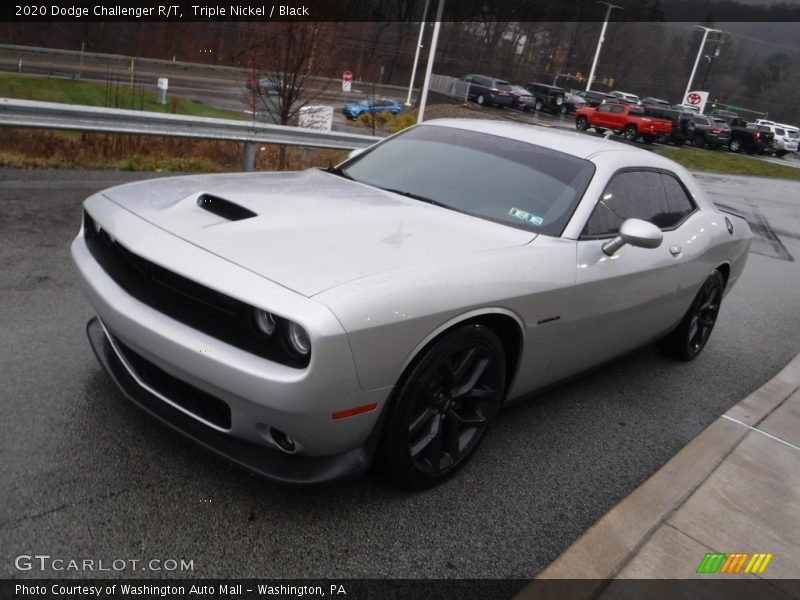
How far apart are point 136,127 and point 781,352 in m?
6.87

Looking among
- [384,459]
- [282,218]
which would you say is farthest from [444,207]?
[384,459]

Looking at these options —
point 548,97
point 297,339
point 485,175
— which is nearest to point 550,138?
point 485,175

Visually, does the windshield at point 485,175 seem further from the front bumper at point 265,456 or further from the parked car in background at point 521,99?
the parked car in background at point 521,99

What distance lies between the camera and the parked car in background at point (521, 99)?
45.9m

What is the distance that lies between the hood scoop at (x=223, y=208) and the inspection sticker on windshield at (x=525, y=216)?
4.36 ft

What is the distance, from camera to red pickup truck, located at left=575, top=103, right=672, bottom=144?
3494cm

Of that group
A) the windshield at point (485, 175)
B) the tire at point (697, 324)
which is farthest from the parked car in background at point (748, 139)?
the windshield at point (485, 175)

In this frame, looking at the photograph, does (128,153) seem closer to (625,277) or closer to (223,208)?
(223,208)

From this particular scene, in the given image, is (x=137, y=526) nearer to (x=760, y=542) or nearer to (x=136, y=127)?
(x=760, y=542)

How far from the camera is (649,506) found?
3.26 metres

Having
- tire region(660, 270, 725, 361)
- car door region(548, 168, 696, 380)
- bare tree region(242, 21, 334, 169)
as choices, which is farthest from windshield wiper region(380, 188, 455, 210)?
bare tree region(242, 21, 334, 169)

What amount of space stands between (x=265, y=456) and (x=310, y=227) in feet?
3.21

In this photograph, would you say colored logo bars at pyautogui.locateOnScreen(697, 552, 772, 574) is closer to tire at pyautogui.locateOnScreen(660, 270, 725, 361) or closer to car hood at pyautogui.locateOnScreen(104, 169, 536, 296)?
car hood at pyautogui.locateOnScreen(104, 169, 536, 296)

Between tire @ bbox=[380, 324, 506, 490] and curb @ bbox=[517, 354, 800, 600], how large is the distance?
2.04 feet
